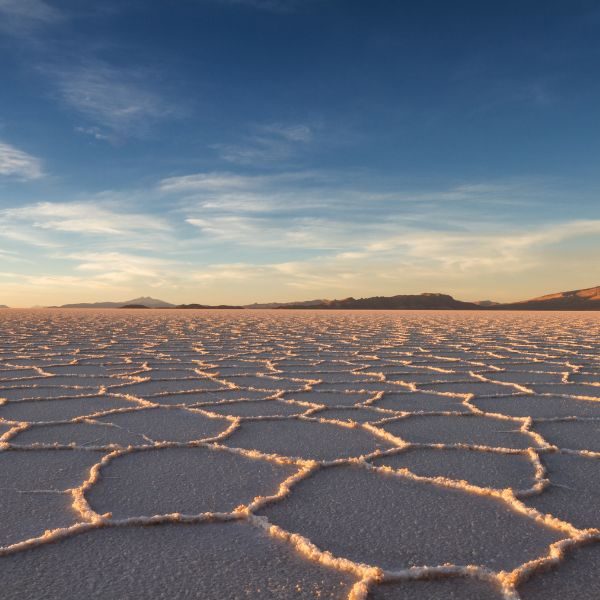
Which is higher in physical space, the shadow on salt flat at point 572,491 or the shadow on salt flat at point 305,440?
the shadow on salt flat at point 305,440

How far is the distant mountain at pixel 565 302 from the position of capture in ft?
139

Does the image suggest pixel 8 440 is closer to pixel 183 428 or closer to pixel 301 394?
pixel 183 428

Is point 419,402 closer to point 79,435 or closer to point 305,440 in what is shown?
point 305,440

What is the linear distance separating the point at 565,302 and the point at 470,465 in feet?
153

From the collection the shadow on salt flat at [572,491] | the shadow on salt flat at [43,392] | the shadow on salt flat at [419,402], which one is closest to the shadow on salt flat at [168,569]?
the shadow on salt flat at [572,491]

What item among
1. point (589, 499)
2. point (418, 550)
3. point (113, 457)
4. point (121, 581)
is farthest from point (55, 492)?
point (589, 499)

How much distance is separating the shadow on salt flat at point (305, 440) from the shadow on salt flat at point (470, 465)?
0.41 feet

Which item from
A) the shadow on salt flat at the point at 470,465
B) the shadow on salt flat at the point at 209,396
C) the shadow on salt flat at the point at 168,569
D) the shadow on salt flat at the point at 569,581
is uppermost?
the shadow on salt flat at the point at 209,396

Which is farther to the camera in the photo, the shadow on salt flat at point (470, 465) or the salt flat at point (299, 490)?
the shadow on salt flat at point (470, 465)

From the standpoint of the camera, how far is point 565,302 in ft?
146

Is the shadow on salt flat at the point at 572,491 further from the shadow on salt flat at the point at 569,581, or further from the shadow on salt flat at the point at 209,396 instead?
the shadow on salt flat at the point at 209,396

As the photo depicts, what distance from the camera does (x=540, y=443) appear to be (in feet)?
6.23

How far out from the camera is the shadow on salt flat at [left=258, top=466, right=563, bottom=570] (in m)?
1.12

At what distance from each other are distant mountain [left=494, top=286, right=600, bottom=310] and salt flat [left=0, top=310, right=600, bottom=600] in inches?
1614
